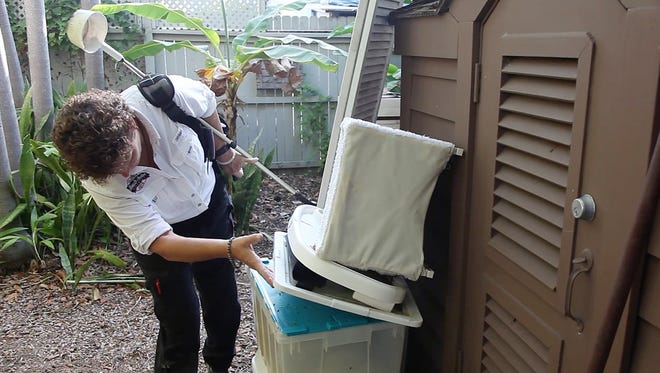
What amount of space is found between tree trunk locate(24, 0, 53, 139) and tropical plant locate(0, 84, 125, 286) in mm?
77

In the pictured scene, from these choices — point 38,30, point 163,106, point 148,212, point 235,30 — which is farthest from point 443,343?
point 235,30

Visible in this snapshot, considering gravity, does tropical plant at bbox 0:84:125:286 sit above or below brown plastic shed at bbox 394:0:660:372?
below

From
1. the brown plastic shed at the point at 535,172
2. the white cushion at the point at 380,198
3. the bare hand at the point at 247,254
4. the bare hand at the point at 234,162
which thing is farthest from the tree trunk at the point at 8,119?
the white cushion at the point at 380,198

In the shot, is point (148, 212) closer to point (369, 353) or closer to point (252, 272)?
point (252, 272)

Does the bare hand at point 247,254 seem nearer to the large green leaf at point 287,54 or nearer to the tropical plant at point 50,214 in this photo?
the tropical plant at point 50,214

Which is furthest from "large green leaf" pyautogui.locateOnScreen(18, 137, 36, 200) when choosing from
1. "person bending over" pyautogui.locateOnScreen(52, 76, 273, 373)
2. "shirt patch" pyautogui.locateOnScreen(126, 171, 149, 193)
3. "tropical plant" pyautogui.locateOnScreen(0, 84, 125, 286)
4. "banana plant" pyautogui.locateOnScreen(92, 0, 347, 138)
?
"shirt patch" pyautogui.locateOnScreen(126, 171, 149, 193)

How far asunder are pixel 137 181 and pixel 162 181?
12cm

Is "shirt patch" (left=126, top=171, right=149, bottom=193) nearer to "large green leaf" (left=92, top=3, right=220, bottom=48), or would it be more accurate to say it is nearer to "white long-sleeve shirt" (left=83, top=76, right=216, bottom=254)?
"white long-sleeve shirt" (left=83, top=76, right=216, bottom=254)

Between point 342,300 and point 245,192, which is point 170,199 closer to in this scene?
point 342,300

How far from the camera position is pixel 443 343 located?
2072 mm

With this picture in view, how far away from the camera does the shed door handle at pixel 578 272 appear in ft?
4.02

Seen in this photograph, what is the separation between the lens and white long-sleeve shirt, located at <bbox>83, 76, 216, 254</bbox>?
76.7 inches

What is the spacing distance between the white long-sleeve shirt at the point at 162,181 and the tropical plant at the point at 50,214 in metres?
1.79

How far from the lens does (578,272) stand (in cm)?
124
